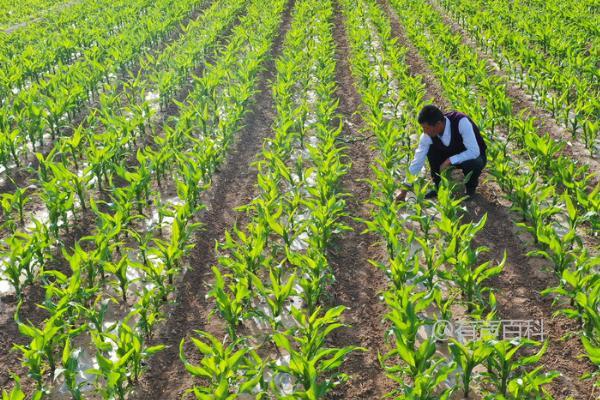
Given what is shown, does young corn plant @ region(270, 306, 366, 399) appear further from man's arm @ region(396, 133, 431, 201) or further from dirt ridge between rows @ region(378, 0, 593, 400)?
man's arm @ region(396, 133, 431, 201)

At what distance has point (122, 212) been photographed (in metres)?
4.89

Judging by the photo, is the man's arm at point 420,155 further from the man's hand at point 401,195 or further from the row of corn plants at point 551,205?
the row of corn plants at point 551,205

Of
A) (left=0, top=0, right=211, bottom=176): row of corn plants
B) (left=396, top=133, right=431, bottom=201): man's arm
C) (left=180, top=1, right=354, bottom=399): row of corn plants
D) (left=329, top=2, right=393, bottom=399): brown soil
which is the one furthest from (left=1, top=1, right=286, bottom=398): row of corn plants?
(left=396, top=133, right=431, bottom=201): man's arm

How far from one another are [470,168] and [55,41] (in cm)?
862

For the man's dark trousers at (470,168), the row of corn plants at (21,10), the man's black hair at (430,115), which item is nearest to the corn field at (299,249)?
the man's dark trousers at (470,168)

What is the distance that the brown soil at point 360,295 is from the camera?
12.3 feet

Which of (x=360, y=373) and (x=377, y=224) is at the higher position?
(x=377, y=224)

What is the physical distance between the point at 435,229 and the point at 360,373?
1.98m

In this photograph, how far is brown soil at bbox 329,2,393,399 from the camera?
12.3 feet

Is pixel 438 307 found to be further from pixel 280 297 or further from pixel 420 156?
pixel 420 156

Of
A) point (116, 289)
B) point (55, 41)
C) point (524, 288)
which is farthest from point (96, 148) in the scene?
point (55, 41)

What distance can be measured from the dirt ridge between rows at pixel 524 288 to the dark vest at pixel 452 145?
44 centimetres

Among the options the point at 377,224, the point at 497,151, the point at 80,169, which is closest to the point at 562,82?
the point at 497,151

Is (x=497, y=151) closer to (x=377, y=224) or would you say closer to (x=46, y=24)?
(x=377, y=224)
